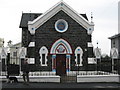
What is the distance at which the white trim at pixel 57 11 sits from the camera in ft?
95.6

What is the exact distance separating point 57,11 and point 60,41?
342cm

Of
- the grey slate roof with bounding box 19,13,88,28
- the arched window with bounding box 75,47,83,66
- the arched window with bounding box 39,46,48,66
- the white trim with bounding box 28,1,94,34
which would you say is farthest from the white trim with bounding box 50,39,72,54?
the grey slate roof with bounding box 19,13,88,28

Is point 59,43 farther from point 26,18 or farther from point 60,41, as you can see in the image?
point 26,18

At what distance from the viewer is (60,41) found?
2952 centimetres

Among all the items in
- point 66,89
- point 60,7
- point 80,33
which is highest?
point 60,7

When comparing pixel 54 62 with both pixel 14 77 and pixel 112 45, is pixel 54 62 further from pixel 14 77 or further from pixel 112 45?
pixel 112 45

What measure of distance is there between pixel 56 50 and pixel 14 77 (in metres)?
8.58

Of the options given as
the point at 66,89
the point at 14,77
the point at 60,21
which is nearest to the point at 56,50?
the point at 60,21

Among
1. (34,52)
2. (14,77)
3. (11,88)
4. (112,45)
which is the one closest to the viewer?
(11,88)

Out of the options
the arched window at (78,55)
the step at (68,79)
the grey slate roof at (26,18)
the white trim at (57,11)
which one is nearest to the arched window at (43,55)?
the white trim at (57,11)

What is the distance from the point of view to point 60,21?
97.2ft

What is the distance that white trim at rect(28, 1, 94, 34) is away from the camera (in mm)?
29128

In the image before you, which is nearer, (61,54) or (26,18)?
(61,54)

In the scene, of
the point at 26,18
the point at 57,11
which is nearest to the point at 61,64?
the point at 57,11
